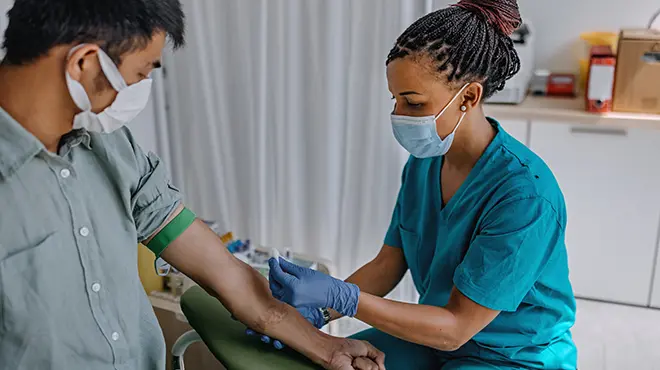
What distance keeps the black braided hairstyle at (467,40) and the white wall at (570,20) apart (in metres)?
1.41

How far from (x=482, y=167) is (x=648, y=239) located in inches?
64.7

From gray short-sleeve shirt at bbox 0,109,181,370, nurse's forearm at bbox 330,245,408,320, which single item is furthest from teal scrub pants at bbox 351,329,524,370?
gray short-sleeve shirt at bbox 0,109,181,370

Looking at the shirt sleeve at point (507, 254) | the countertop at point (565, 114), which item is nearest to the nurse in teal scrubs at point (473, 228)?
the shirt sleeve at point (507, 254)

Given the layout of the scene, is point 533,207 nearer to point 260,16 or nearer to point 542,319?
point 542,319

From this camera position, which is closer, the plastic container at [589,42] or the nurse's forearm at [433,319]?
the nurse's forearm at [433,319]

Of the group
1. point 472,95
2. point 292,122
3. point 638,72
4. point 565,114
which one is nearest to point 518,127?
point 565,114

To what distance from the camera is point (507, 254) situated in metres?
1.46

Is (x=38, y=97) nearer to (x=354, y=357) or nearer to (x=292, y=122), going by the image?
(x=354, y=357)

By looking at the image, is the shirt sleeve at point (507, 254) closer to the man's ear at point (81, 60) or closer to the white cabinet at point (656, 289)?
the man's ear at point (81, 60)

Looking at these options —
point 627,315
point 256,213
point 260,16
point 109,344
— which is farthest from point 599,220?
point 109,344

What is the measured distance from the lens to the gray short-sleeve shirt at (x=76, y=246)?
3.79 feet

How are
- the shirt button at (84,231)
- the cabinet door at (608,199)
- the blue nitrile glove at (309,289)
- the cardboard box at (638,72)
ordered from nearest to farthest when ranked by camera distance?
the shirt button at (84,231) < the blue nitrile glove at (309,289) < the cardboard box at (638,72) < the cabinet door at (608,199)

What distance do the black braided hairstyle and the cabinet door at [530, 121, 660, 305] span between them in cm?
134

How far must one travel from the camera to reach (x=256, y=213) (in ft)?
9.78
